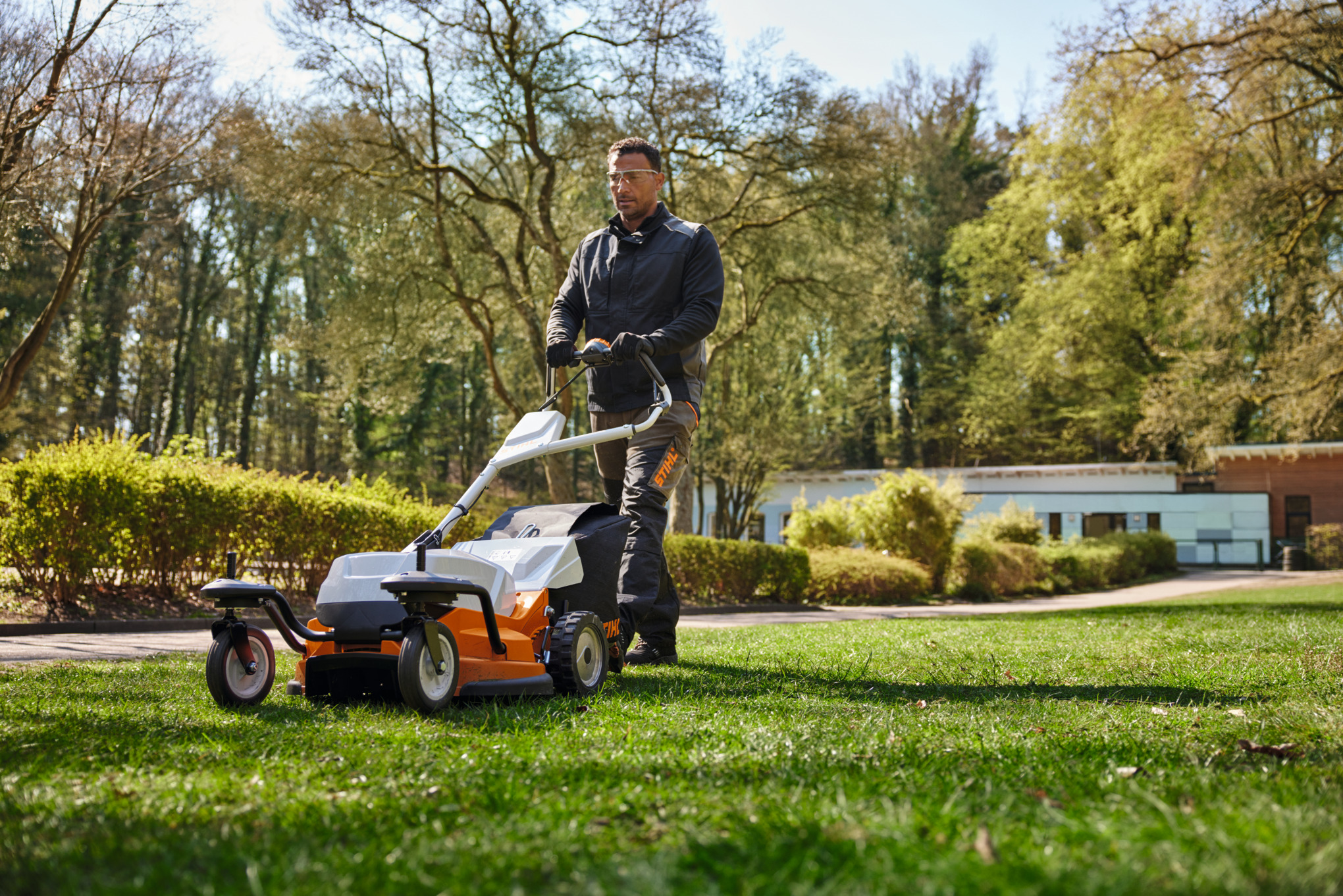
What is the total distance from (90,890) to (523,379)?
2726 cm

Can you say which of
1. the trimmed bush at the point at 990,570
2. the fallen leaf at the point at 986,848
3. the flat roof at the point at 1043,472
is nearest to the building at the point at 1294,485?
the flat roof at the point at 1043,472

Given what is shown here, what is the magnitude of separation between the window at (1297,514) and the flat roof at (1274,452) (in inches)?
58.0

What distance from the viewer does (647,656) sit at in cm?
506

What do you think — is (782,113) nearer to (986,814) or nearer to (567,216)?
(567,216)

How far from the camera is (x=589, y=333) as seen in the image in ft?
17.1

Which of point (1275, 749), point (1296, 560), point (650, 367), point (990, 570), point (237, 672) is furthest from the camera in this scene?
point (1296, 560)

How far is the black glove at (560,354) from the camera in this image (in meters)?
4.62

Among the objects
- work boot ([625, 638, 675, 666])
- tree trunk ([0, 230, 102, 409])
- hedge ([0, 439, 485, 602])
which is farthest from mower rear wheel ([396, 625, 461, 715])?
tree trunk ([0, 230, 102, 409])

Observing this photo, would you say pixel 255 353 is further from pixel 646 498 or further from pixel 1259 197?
pixel 646 498

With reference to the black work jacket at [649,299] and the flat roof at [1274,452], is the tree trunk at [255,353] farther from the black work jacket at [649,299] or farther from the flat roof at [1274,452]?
the black work jacket at [649,299]

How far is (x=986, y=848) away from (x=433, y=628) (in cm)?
202

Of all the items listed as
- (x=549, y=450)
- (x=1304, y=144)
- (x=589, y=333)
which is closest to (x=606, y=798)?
(x=549, y=450)

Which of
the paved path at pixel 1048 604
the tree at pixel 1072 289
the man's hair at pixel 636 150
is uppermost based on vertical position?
the tree at pixel 1072 289

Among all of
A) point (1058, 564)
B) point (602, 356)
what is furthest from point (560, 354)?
point (1058, 564)
